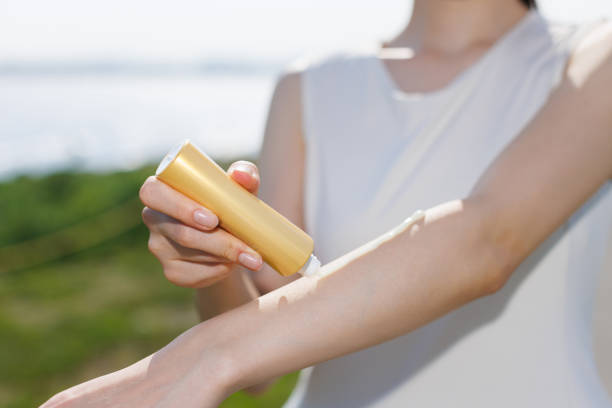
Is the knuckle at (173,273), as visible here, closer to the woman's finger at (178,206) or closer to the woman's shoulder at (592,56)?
the woman's finger at (178,206)

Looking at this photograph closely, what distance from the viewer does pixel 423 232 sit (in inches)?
23.8

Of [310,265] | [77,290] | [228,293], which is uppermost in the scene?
[310,265]

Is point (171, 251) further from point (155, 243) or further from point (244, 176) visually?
point (244, 176)

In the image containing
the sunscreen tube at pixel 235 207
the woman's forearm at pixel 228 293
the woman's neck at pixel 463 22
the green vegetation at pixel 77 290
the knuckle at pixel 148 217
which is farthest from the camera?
the green vegetation at pixel 77 290

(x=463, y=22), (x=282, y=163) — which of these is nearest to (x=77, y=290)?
(x=282, y=163)

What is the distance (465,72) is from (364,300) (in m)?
0.45

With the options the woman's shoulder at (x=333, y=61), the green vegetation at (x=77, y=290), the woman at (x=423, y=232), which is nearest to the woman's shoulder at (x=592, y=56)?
the woman at (x=423, y=232)

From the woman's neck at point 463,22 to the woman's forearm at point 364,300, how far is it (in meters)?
0.42

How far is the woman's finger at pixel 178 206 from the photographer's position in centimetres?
53

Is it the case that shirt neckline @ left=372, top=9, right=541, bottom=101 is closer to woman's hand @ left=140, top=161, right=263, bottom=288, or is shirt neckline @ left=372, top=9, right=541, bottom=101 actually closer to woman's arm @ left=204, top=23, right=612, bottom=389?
woman's arm @ left=204, top=23, right=612, bottom=389

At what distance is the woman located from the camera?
559 mm

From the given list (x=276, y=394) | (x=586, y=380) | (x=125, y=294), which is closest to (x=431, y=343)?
(x=586, y=380)

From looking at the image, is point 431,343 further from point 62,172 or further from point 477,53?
point 62,172

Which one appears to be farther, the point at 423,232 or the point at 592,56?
the point at 592,56
